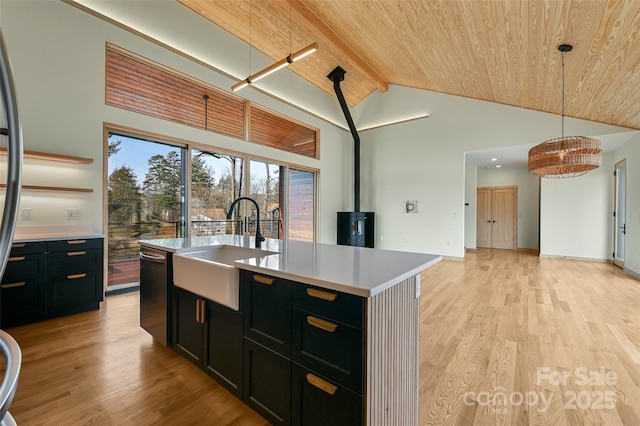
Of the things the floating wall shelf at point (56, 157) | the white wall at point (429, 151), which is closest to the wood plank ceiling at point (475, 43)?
the white wall at point (429, 151)

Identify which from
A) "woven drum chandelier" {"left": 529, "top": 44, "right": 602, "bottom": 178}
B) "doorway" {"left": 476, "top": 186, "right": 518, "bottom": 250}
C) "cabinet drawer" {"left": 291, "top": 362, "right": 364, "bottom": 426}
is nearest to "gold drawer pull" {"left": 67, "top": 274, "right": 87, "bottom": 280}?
"cabinet drawer" {"left": 291, "top": 362, "right": 364, "bottom": 426}

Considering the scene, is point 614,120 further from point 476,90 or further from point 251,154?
point 251,154

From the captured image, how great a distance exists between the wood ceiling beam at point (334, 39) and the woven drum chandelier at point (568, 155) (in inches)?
132

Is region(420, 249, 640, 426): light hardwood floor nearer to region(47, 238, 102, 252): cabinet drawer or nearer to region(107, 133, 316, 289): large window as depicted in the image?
region(107, 133, 316, 289): large window

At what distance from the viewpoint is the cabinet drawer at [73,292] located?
283 cm

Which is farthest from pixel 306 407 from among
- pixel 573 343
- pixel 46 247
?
pixel 46 247

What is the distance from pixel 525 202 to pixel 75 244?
33.3ft

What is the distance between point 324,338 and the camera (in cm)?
117

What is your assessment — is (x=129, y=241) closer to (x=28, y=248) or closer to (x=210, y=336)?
(x=28, y=248)

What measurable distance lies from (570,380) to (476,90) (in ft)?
17.5

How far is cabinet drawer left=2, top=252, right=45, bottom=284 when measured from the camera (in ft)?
8.46

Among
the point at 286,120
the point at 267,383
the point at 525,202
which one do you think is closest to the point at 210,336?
the point at 267,383

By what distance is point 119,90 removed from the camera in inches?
144

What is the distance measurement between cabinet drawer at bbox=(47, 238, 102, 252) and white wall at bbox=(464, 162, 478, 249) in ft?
27.4
